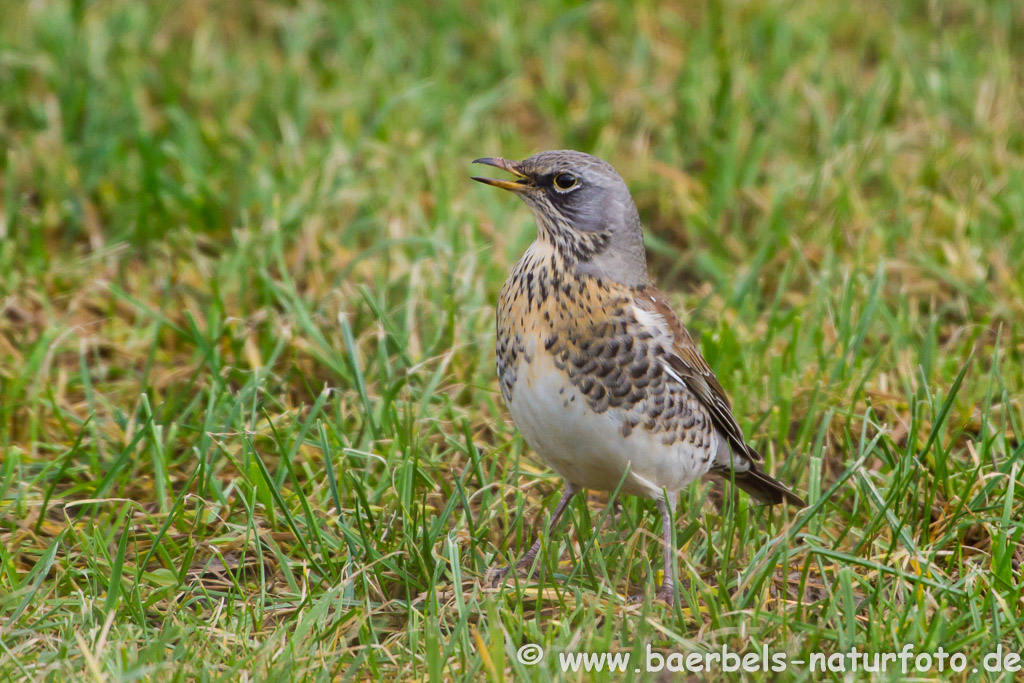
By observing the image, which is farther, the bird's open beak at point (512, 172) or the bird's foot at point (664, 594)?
the bird's open beak at point (512, 172)

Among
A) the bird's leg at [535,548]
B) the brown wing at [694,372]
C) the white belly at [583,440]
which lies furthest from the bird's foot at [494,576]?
the brown wing at [694,372]

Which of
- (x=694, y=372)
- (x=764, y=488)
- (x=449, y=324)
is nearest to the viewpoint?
(x=694, y=372)

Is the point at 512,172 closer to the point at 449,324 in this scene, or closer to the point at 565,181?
the point at 565,181

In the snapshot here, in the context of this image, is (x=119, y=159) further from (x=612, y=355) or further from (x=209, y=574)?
(x=612, y=355)

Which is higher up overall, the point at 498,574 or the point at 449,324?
the point at 449,324

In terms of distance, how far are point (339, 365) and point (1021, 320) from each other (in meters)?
3.13

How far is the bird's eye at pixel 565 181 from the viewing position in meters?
4.77

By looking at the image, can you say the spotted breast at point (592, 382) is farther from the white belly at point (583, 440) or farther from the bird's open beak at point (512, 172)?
the bird's open beak at point (512, 172)

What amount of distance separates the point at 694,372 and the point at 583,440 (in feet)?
1.84

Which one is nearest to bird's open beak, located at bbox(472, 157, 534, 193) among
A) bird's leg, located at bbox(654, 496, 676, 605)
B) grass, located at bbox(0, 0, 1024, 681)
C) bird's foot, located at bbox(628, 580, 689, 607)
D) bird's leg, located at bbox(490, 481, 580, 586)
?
grass, located at bbox(0, 0, 1024, 681)

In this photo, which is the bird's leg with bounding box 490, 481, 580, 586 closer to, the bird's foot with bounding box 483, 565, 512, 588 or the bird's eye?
the bird's foot with bounding box 483, 565, 512, 588

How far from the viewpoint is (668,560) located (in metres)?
4.43

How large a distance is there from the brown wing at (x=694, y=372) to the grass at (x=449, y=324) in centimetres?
26

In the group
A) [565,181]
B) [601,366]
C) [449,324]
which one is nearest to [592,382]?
[601,366]
